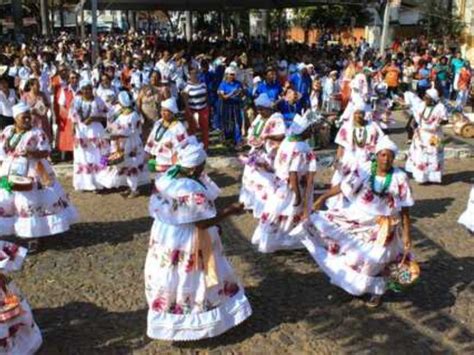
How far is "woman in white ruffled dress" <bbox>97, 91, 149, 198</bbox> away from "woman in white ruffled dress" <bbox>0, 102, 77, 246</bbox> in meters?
2.37

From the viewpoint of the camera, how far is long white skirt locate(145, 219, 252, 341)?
17.3ft

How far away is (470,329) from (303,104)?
11052mm

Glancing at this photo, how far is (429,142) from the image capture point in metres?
11.3

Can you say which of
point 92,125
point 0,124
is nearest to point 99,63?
point 0,124

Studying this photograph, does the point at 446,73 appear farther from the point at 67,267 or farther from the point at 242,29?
the point at 242,29

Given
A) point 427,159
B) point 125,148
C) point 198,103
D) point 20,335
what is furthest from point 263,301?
point 198,103

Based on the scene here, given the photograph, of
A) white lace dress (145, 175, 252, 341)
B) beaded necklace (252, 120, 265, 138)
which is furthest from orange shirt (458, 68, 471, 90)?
white lace dress (145, 175, 252, 341)

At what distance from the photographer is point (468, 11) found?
36.3 metres

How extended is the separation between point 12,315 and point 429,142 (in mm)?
8192

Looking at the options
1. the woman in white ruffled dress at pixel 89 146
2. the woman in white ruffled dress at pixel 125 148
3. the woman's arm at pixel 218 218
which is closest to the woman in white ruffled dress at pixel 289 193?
the woman's arm at pixel 218 218

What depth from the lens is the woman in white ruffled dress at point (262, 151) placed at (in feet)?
26.8

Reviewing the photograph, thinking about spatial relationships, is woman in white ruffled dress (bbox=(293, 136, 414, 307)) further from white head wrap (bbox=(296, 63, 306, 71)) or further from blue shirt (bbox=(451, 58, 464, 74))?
blue shirt (bbox=(451, 58, 464, 74))

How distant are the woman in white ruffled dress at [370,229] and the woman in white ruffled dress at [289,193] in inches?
39.9

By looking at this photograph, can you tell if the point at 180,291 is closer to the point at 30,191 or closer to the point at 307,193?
the point at 307,193
